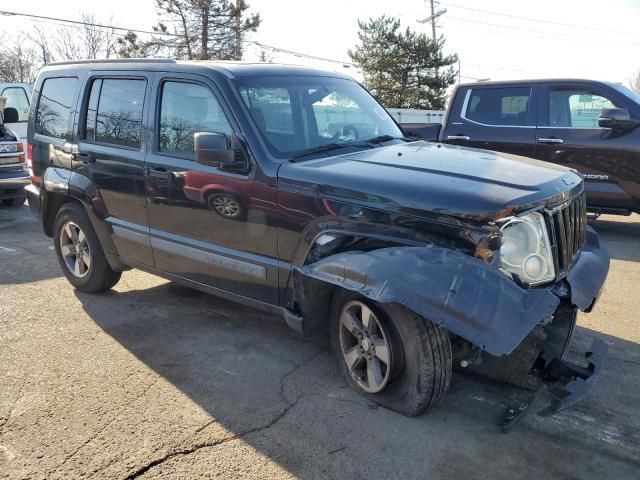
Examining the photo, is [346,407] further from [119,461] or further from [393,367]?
[119,461]

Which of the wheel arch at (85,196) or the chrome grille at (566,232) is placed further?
the wheel arch at (85,196)

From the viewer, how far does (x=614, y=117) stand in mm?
6855

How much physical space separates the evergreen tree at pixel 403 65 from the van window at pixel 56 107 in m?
29.6

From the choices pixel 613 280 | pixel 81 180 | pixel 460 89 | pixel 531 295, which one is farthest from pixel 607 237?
pixel 81 180

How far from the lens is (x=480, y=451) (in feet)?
9.37

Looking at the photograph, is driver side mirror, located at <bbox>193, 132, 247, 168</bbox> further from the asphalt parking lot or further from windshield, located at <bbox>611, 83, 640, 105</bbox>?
windshield, located at <bbox>611, 83, 640, 105</bbox>

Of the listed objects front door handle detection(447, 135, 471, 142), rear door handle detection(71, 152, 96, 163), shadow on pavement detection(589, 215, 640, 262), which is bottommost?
shadow on pavement detection(589, 215, 640, 262)

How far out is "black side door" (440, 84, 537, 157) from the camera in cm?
761

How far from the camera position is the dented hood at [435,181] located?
2859 millimetres

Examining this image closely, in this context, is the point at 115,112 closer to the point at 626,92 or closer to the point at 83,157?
the point at 83,157

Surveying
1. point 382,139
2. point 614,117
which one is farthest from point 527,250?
point 614,117

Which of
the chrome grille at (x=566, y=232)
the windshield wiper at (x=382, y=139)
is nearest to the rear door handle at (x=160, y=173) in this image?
the windshield wiper at (x=382, y=139)

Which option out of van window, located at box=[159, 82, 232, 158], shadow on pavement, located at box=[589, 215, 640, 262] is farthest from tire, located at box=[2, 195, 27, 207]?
shadow on pavement, located at box=[589, 215, 640, 262]

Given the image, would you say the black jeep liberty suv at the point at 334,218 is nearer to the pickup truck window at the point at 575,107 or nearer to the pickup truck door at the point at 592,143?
the pickup truck door at the point at 592,143
